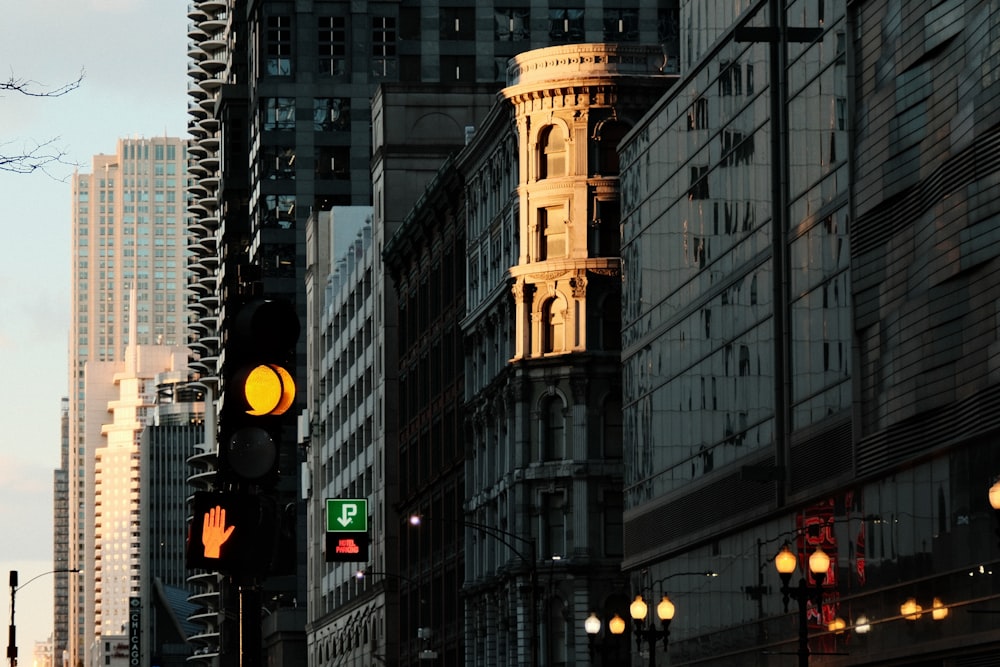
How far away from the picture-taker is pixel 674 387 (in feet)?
211

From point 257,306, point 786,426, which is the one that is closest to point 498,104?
point 786,426

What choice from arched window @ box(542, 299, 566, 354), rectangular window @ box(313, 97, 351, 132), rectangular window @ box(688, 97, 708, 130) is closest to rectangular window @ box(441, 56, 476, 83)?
rectangular window @ box(313, 97, 351, 132)

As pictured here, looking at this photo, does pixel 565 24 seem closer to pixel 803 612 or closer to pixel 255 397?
pixel 803 612

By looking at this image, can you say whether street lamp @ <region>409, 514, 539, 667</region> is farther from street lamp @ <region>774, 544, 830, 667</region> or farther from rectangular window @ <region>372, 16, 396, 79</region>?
rectangular window @ <region>372, 16, 396, 79</region>

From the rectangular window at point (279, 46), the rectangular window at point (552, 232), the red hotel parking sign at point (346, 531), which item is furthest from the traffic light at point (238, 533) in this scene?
the rectangular window at point (279, 46)

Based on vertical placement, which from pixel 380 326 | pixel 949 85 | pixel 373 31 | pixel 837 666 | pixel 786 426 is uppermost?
pixel 373 31

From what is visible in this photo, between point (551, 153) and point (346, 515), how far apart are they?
929 inches

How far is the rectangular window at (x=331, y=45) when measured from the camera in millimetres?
169000

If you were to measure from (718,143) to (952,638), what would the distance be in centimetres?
Answer: 2162

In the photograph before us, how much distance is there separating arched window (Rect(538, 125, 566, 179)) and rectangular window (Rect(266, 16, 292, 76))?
8667 cm

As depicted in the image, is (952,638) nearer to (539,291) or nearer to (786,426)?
(786,426)

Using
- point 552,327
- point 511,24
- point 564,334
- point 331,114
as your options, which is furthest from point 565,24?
point 564,334

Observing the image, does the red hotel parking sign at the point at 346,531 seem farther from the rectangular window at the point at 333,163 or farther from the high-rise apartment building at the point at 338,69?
the rectangular window at the point at 333,163

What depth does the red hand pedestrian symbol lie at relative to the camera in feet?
35.1
